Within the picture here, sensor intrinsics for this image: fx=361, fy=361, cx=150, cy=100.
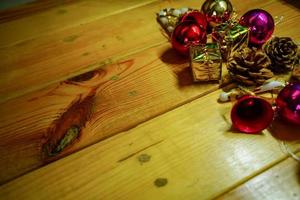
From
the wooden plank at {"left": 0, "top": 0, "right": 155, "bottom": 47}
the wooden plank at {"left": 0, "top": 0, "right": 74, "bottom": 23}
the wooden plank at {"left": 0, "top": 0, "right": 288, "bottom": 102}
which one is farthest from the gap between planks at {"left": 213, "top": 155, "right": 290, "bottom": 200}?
the wooden plank at {"left": 0, "top": 0, "right": 74, "bottom": 23}

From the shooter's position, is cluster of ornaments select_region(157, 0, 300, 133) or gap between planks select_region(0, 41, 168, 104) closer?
cluster of ornaments select_region(157, 0, 300, 133)

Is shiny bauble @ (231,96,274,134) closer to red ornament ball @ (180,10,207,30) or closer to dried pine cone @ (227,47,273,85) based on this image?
dried pine cone @ (227,47,273,85)

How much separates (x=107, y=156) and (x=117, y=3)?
50 centimetres

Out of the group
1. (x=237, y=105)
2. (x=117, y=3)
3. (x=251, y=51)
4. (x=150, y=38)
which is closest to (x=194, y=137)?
(x=237, y=105)

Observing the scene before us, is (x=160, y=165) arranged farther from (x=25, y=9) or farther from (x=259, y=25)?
(x=25, y=9)

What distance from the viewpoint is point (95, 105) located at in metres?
0.70

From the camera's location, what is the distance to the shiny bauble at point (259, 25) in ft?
2.45

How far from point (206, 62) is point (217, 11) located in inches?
6.8

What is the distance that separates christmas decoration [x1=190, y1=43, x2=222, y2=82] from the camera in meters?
0.69

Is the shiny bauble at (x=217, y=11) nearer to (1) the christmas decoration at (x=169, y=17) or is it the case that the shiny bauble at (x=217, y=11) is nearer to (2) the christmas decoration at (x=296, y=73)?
(1) the christmas decoration at (x=169, y=17)

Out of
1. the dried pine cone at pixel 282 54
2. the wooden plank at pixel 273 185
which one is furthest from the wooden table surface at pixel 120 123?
the dried pine cone at pixel 282 54

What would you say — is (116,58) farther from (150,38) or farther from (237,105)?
(237,105)

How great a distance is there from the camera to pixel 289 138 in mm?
605

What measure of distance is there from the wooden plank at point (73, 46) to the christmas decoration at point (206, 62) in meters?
0.15
